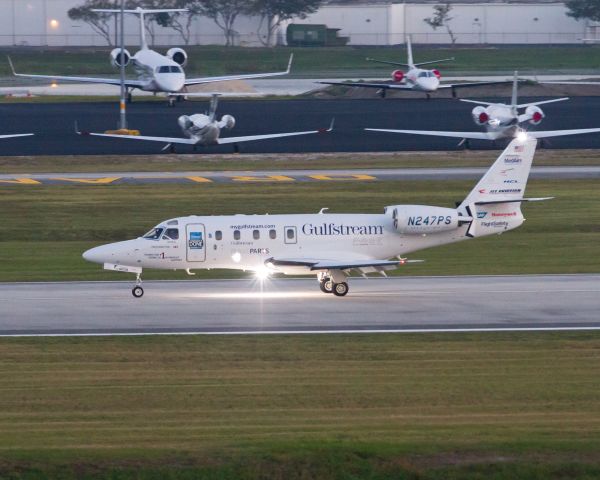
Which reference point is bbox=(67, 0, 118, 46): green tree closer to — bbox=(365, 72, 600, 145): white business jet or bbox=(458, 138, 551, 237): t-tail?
bbox=(365, 72, 600, 145): white business jet

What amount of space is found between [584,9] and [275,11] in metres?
41.7

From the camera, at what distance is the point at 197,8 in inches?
6339

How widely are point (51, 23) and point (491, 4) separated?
5969cm

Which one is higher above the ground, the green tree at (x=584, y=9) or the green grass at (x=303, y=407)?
the green tree at (x=584, y=9)

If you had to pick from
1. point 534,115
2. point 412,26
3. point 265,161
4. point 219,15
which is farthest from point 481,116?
point 412,26

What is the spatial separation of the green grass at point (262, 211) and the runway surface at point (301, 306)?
7.29 feet

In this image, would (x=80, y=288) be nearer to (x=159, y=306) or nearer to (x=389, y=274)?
(x=159, y=306)

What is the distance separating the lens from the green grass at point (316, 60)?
131125mm

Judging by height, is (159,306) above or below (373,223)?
below

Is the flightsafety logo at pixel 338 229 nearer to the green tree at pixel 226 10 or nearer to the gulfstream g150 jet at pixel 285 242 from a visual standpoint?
the gulfstream g150 jet at pixel 285 242

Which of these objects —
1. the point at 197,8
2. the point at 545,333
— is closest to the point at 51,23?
the point at 197,8

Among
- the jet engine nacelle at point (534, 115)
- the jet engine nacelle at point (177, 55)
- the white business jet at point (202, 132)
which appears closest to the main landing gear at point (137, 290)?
the white business jet at point (202, 132)

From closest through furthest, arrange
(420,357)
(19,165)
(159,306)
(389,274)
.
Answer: (420,357), (159,306), (389,274), (19,165)

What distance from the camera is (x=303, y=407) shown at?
21.3m
